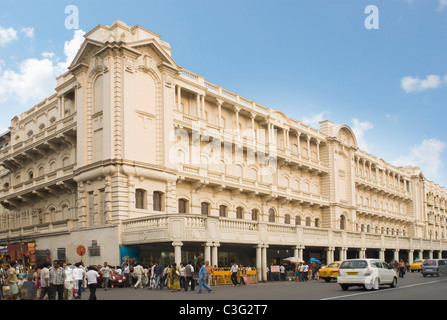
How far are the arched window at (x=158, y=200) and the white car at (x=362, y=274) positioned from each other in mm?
16027

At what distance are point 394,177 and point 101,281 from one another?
6067cm

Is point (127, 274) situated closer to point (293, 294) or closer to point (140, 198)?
point (140, 198)

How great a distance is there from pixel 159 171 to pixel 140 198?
234 centimetres

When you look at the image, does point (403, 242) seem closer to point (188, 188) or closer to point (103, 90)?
point (188, 188)

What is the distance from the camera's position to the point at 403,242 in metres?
61.3

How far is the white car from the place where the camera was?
79.5ft

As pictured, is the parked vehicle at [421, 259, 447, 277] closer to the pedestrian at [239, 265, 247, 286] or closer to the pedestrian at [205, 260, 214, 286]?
the pedestrian at [239, 265, 247, 286]

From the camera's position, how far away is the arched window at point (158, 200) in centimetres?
3719

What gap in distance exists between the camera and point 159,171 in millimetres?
36969

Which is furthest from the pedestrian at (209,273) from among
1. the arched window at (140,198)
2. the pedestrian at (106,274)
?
the arched window at (140,198)

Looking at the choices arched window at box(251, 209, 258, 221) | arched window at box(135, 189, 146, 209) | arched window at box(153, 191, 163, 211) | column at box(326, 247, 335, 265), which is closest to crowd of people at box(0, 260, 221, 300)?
arched window at box(135, 189, 146, 209)

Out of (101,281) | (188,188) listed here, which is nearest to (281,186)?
(188,188)

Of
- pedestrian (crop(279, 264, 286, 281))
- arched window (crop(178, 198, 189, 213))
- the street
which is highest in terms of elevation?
arched window (crop(178, 198, 189, 213))

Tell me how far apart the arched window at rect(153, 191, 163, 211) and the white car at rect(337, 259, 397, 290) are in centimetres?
1603
